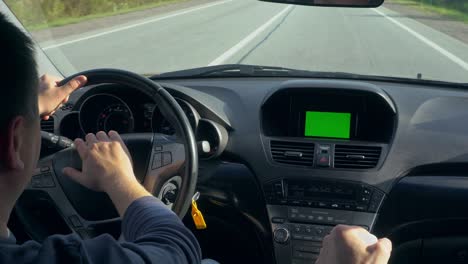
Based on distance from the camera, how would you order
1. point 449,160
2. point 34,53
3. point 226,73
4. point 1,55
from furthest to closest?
point 226,73 < point 449,160 < point 34,53 < point 1,55

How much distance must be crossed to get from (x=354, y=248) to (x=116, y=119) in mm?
1730

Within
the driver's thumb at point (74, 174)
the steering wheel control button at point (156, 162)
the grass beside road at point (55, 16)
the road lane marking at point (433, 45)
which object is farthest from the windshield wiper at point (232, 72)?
the road lane marking at point (433, 45)

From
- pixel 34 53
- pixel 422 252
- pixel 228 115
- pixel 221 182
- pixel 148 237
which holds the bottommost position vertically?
pixel 422 252

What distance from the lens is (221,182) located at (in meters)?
3.75

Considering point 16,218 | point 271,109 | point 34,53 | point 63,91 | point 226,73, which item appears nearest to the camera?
point 34,53

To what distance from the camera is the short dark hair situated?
1.57 metres

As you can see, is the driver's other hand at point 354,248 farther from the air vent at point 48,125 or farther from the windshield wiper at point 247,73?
the windshield wiper at point 247,73

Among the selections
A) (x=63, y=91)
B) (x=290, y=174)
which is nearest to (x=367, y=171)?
(x=290, y=174)

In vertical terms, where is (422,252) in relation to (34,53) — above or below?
below

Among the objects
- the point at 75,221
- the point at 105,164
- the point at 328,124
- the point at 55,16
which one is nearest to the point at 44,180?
the point at 75,221

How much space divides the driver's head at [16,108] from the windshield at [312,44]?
267 cm

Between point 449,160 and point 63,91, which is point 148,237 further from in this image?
point 449,160

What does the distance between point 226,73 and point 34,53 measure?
252 centimetres

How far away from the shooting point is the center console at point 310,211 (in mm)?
3656
